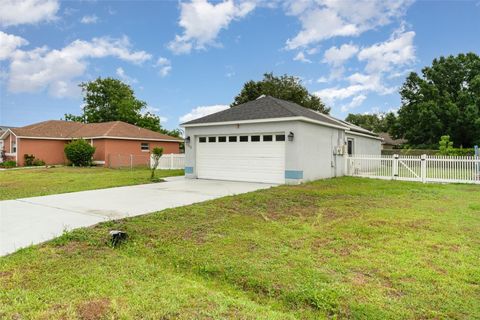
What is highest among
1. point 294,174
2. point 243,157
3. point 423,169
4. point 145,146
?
point 145,146

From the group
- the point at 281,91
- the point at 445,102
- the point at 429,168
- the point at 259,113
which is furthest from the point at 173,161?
the point at 445,102

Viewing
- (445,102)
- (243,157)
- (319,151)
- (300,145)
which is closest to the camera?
(300,145)

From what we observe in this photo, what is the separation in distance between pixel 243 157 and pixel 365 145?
11.5 m

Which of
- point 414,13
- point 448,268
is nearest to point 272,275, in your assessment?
point 448,268

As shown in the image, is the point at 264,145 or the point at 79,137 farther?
the point at 79,137

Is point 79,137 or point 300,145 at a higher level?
point 79,137

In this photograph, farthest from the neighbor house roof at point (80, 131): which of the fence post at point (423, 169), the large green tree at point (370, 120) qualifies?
the large green tree at point (370, 120)

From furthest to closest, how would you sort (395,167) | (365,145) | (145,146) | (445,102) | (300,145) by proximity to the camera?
(445,102), (145,146), (365,145), (395,167), (300,145)

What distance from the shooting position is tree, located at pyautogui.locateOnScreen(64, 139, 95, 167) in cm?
2227

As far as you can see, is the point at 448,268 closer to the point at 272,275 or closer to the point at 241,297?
the point at 272,275

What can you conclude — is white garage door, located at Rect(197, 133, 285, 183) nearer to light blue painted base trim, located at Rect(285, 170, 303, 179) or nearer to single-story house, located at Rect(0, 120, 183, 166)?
light blue painted base trim, located at Rect(285, 170, 303, 179)

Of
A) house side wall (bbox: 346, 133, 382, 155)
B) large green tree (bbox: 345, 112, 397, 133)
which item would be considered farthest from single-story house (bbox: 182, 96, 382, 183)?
large green tree (bbox: 345, 112, 397, 133)

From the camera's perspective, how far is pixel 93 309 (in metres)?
2.87

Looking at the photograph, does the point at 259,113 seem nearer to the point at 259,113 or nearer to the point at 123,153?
the point at 259,113
